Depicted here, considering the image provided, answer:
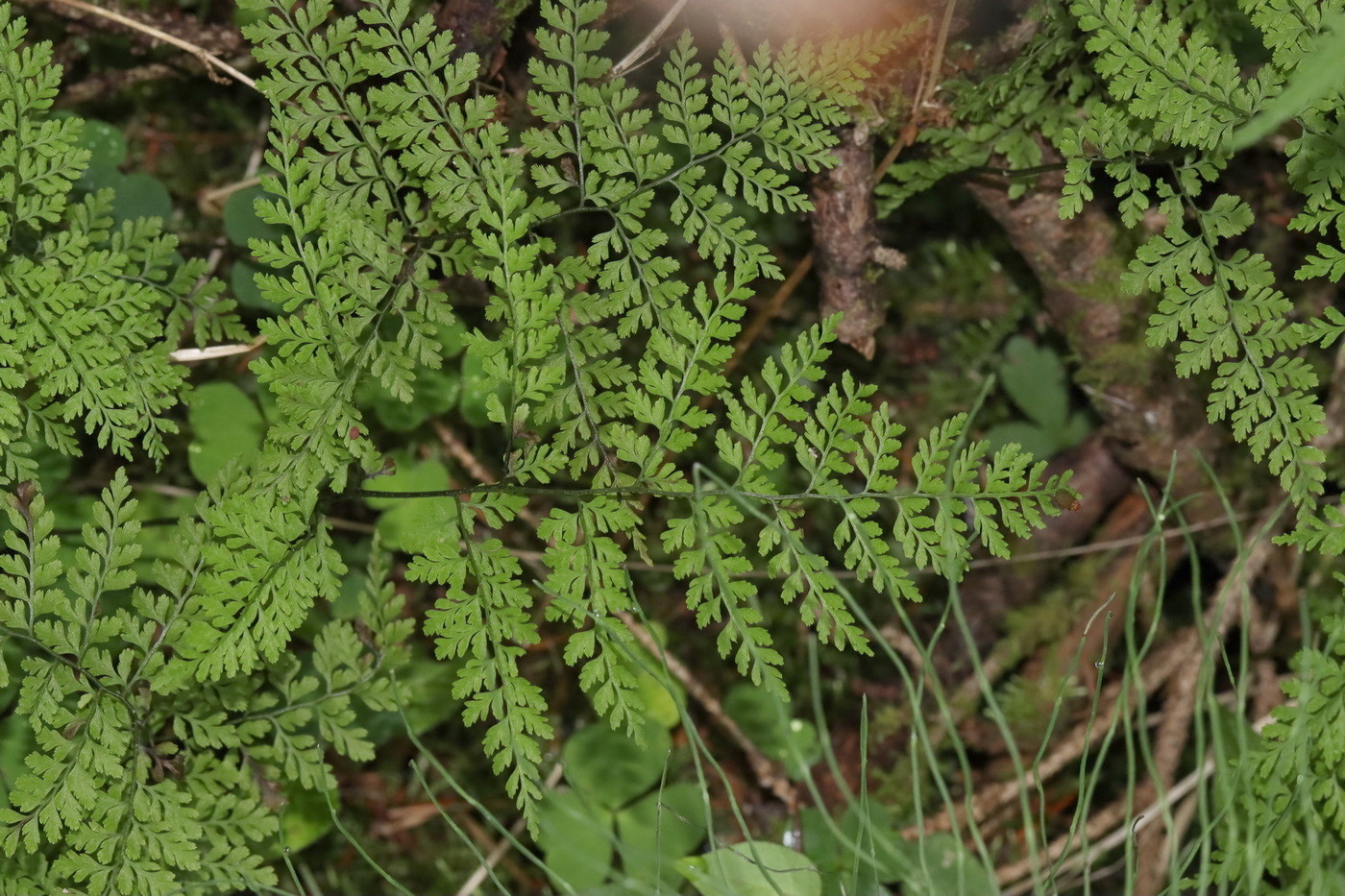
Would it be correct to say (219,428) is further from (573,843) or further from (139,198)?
(573,843)

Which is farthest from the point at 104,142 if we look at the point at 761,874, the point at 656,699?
the point at 761,874

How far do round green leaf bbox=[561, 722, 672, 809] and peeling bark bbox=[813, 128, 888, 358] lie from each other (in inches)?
47.6

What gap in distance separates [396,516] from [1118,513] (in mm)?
2001

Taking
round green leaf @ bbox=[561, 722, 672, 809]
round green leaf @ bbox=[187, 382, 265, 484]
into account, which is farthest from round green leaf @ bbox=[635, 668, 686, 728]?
round green leaf @ bbox=[187, 382, 265, 484]

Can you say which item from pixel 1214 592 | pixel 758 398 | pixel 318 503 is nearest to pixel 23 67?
pixel 318 503

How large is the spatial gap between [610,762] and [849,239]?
151cm

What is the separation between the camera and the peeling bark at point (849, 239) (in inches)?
96.0

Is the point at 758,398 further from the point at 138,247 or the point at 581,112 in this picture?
the point at 138,247

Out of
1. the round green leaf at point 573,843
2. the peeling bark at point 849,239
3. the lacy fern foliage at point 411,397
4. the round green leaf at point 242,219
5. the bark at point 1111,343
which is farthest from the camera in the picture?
the round green leaf at point 573,843

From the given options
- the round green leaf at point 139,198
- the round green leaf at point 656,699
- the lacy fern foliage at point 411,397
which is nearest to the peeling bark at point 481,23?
the lacy fern foliage at point 411,397

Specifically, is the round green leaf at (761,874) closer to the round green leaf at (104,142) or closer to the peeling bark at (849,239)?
the peeling bark at (849,239)

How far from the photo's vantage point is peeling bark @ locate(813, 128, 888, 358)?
244 centimetres

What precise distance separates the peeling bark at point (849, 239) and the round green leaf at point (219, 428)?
1481 millimetres

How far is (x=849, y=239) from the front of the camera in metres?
2.53
